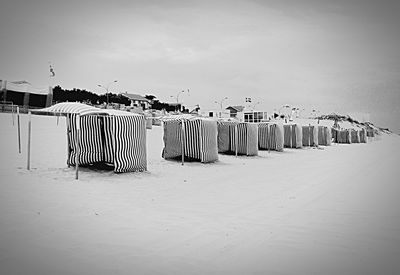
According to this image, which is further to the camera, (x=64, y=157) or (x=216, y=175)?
(x=64, y=157)

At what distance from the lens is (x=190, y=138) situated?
14.9 m

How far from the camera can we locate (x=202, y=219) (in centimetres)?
595

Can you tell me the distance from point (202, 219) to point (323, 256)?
2.34 metres

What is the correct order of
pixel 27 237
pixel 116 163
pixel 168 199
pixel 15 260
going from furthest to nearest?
1. pixel 116 163
2. pixel 168 199
3. pixel 27 237
4. pixel 15 260

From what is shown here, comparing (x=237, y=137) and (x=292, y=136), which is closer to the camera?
(x=237, y=137)

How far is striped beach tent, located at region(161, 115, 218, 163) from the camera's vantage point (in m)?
14.7

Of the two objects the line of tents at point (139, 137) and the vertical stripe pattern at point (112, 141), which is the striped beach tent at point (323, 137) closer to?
the line of tents at point (139, 137)

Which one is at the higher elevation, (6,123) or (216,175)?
(6,123)

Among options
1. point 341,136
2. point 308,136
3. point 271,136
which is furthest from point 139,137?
point 341,136

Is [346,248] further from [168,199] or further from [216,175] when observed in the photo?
[216,175]

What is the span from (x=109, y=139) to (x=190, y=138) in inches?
176

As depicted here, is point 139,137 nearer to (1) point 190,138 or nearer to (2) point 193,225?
(1) point 190,138

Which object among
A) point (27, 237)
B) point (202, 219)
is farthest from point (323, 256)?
point (27, 237)

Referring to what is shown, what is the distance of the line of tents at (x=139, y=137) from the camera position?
10.9 m
